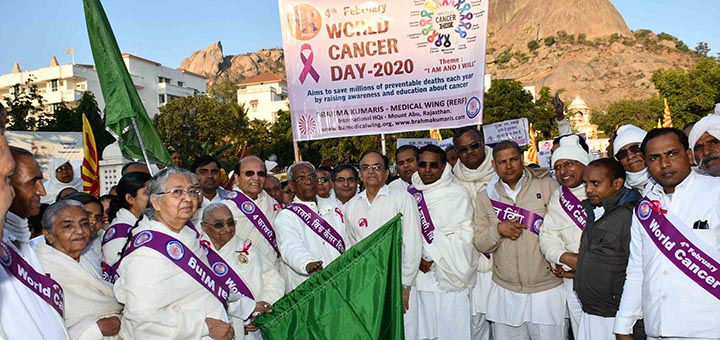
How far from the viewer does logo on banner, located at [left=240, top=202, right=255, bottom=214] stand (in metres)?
5.97

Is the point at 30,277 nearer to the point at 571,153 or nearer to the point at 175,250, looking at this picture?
the point at 175,250

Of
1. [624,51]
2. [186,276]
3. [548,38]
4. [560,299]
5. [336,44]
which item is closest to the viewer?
[186,276]

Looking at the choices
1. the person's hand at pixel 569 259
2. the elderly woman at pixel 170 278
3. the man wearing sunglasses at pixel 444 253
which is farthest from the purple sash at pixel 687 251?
the elderly woman at pixel 170 278

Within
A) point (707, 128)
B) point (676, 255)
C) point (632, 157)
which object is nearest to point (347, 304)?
point (676, 255)

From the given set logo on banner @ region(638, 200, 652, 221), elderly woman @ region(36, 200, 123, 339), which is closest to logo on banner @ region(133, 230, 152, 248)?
elderly woman @ region(36, 200, 123, 339)

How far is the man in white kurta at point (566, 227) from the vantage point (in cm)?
486

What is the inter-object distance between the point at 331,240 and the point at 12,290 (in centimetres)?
338

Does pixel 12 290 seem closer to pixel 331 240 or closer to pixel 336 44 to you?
pixel 331 240

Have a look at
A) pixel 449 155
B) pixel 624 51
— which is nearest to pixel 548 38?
pixel 624 51

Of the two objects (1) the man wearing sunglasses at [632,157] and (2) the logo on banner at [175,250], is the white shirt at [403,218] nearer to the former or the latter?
(1) the man wearing sunglasses at [632,157]

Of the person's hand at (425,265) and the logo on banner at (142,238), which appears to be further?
the person's hand at (425,265)

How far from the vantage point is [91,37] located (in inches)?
201

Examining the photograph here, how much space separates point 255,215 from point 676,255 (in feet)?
12.5

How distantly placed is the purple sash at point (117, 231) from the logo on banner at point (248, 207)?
1.37 meters
